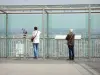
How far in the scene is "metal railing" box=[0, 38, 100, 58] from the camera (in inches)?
681

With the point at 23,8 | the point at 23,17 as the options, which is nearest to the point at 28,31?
the point at 23,17

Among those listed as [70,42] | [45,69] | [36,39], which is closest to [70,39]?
[70,42]

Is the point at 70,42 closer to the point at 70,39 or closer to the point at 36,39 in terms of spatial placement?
the point at 70,39

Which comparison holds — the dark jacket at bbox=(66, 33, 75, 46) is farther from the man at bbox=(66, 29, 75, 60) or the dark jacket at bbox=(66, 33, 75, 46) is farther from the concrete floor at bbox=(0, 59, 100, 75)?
the concrete floor at bbox=(0, 59, 100, 75)

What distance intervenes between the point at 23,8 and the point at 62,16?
218 centimetres

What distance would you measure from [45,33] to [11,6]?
2.32m

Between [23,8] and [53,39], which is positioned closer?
[23,8]

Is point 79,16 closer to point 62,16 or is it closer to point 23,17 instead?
point 62,16

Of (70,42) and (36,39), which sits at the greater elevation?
(36,39)

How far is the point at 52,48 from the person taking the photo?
17516 mm

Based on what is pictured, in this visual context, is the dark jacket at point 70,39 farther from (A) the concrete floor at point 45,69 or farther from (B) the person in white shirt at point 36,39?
(A) the concrete floor at point 45,69

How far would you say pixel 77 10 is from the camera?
1680 centimetres

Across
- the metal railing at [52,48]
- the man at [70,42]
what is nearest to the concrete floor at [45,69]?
the man at [70,42]

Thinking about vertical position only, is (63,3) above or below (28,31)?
above
